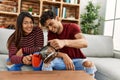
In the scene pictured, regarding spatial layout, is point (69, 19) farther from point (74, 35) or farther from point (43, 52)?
point (43, 52)

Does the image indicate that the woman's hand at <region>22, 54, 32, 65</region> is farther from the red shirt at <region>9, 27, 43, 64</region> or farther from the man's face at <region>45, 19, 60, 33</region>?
the man's face at <region>45, 19, 60, 33</region>

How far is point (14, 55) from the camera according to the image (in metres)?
1.81

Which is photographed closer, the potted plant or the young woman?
the young woman

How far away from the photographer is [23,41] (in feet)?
6.37

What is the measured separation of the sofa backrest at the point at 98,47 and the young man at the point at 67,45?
1035mm

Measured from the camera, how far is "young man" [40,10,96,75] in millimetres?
1667

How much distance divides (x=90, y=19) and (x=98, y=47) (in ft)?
4.03

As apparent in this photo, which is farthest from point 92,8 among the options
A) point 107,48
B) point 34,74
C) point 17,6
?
point 34,74

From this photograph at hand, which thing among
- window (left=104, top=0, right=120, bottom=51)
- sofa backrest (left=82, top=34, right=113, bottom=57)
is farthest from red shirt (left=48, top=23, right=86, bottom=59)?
window (left=104, top=0, right=120, bottom=51)

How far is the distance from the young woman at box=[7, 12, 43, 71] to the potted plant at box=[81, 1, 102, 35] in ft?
7.13

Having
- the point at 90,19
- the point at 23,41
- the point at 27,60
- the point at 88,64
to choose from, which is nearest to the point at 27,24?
the point at 23,41

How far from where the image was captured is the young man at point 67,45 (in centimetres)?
167

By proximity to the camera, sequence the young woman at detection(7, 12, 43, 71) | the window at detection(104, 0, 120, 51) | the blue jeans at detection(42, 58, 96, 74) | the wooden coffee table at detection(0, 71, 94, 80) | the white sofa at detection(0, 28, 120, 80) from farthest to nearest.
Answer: the window at detection(104, 0, 120, 51) → the white sofa at detection(0, 28, 120, 80) → the young woman at detection(7, 12, 43, 71) → the blue jeans at detection(42, 58, 96, 74) → the wooden coffee table at detection(0, 71, 94, 80)

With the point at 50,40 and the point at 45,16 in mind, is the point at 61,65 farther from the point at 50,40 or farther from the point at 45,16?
the point at 45,16
